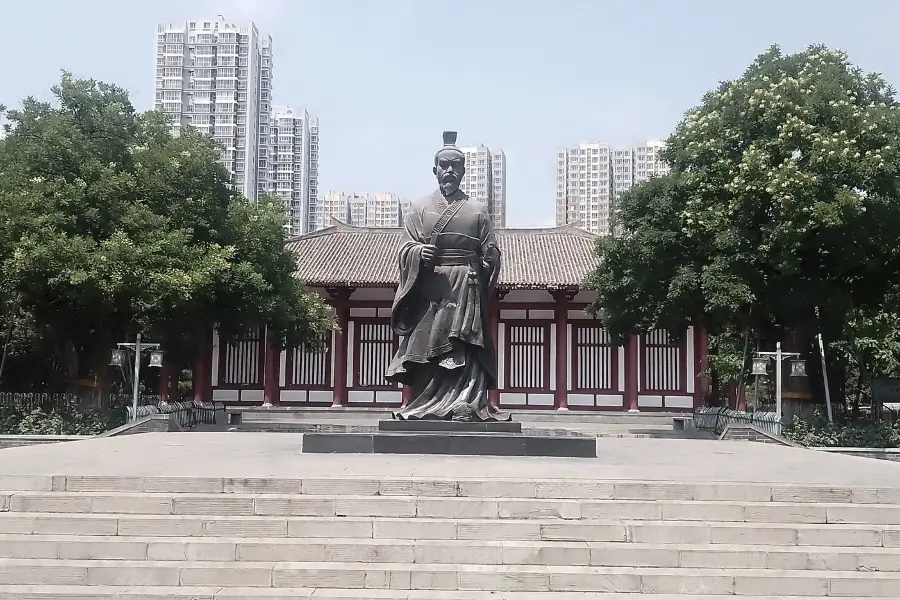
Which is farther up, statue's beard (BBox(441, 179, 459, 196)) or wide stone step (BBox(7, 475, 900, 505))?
statue's beard (BBox(441, 179, 459, 196))

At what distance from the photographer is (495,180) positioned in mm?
56188

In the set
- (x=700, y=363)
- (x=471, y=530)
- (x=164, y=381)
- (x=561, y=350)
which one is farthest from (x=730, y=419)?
(x=164, y=381)

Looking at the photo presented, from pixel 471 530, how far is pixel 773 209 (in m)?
12.6

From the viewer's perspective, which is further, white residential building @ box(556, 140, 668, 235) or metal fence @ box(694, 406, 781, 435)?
white residential building @ box(556, 140, 668, 235)

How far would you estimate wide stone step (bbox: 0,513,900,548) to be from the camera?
549 cm

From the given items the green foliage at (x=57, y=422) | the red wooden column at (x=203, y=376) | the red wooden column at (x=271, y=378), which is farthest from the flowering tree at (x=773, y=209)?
the red wooden column at (x=203, y=376)

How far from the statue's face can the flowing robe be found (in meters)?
0.10

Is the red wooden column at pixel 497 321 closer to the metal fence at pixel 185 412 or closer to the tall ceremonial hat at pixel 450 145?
the metal fence at pixel 185 412

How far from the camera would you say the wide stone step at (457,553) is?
5.28m

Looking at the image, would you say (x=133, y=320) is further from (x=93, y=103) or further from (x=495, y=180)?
(x=495, y=180)

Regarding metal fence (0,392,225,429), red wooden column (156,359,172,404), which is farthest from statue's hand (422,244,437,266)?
red wooden column (156,359,172,404)

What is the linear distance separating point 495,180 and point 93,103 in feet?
133

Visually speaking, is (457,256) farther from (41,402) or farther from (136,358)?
(41,402)

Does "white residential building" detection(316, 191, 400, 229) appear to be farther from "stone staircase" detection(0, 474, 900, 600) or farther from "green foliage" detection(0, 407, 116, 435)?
"stone staircase" detection(0, 474, 900, 600)
